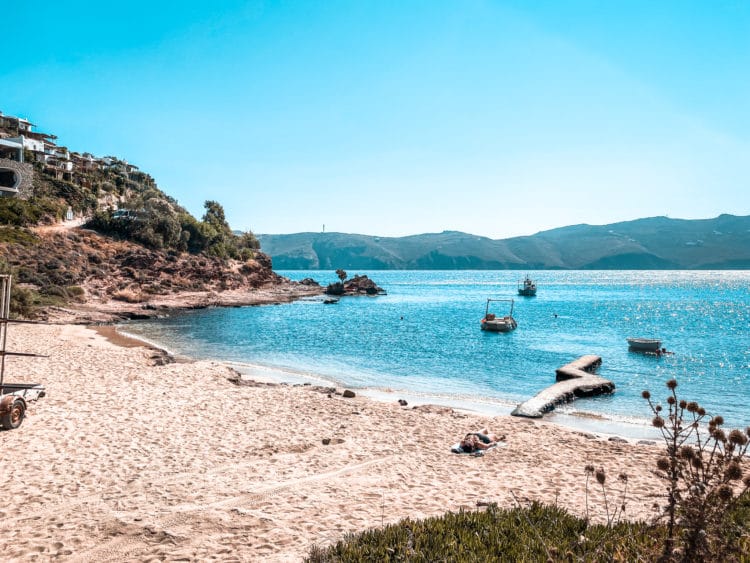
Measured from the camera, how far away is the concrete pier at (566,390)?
17.9 meters

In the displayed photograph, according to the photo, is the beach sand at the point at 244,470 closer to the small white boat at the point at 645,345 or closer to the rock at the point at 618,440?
the rock at the point at 618,440

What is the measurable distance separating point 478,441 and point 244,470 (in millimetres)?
6153

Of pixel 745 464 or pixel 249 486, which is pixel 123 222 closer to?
pixel 249 486

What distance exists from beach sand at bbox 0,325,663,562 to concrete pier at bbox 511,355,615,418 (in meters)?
1.94

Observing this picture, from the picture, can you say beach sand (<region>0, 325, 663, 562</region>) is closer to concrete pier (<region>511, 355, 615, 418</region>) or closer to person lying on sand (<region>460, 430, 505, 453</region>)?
person lying on sand (<region>460, 430, 505, 453</region>)

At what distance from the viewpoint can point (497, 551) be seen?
5.99m

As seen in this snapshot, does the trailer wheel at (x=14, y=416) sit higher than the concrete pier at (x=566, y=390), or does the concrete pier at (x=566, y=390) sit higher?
the trailer wheel at (x=14, y=416)

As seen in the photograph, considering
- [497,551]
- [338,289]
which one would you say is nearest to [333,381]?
[497,551]

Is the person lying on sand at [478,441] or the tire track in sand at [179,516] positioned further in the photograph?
the person lying on sand at [478,441]

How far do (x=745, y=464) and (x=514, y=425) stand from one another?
6004 mm

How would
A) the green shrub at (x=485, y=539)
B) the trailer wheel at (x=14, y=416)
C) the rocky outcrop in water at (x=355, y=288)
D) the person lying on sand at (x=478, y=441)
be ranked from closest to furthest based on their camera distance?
the green shrub at (x=485, y=539), the trailer wheel at (x=14, y=416), the person lying on sand at (x=478, y=441), the rocky outcrop in water at (x=355, y=288)

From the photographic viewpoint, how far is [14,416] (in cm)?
1134

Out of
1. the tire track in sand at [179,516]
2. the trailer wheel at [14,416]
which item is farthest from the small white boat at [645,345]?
the trailer wheel at [14,416]

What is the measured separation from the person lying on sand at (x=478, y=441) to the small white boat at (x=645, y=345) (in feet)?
87.2
